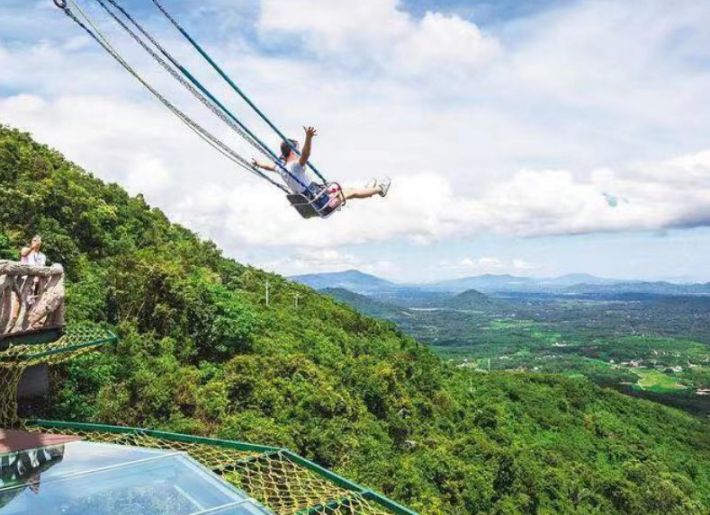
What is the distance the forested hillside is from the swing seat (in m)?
6.84

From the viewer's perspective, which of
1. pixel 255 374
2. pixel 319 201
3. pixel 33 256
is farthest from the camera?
pixel 255 374

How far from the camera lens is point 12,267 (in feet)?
27.9

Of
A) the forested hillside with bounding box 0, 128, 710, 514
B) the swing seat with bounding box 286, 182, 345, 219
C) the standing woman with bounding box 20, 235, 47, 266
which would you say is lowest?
the forested hillside with bounding box 0, 128, 710, 514

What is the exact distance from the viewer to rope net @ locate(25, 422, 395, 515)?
6.55 meters

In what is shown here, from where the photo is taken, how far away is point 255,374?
57.7 feet

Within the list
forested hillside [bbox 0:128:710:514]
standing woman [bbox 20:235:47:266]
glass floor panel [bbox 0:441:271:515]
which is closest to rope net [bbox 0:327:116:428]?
standing woman [bbox 20:235:47:266]

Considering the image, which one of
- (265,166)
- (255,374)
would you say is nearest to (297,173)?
(265,166)

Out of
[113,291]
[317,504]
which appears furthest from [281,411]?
[317,504]

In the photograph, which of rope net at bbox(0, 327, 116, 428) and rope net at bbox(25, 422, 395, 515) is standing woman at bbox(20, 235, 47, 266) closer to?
rope net at bbox(0, 327, 116, 428)

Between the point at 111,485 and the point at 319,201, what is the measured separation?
14.8 feet

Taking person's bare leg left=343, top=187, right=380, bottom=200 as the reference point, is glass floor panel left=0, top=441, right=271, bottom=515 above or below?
below

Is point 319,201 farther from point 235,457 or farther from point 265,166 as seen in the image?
point 235,457

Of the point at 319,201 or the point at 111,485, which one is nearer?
the point at 111,485

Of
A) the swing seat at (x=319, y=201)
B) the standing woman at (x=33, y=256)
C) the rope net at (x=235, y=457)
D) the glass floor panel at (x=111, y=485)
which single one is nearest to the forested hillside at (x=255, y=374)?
the rope net at (x=235, y=457)
